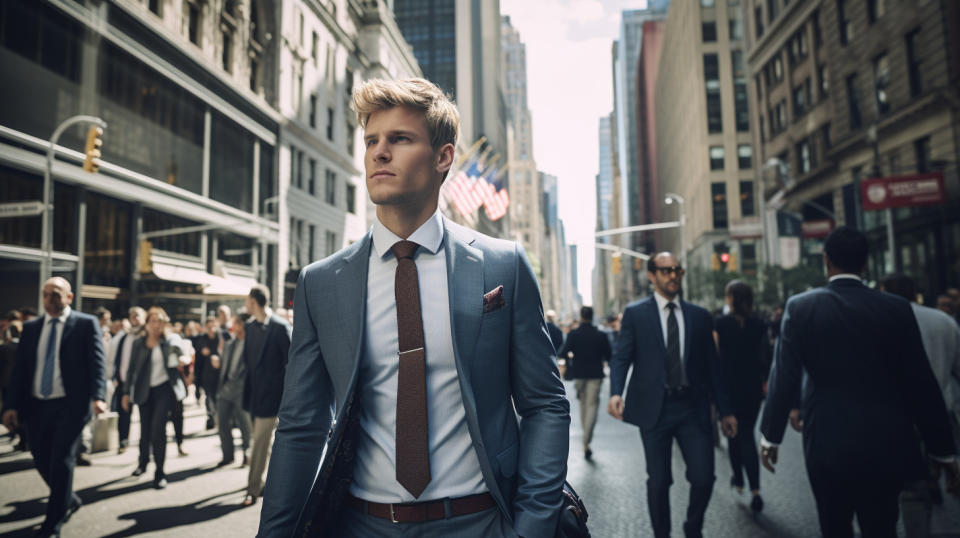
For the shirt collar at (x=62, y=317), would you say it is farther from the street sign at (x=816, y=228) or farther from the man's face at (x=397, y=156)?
the street sign at (x=816, y=228)

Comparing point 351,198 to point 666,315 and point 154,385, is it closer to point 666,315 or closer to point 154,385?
point 154,385

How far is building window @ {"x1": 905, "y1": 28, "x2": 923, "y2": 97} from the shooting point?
26078 mm

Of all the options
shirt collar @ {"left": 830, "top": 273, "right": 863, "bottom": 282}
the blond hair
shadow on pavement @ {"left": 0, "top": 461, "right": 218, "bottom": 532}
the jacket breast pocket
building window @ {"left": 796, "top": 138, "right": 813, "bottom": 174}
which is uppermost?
building window @ {"left": 796, "top": 138, "right": 813, "bottom": 174}

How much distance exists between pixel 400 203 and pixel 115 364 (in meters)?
11.8

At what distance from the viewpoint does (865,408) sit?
350 cm

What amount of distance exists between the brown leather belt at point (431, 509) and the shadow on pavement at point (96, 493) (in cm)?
656

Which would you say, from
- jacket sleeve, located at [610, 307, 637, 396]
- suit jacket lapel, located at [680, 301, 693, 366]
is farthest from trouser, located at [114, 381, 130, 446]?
suit jacket lapel, located at [680, 301, 693, 366]

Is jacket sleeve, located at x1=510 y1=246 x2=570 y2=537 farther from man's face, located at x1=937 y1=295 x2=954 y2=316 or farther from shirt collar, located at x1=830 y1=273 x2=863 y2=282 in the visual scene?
man's face, located at x1=937 y1=295 x2=954 y2=316

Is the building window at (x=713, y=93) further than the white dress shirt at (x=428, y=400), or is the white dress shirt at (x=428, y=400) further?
the building window at (x=713, y=93)

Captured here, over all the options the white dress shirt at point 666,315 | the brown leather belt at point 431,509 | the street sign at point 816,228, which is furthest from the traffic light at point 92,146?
the street sign at point 816,228

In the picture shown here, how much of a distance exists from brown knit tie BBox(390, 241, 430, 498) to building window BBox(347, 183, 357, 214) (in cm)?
4073

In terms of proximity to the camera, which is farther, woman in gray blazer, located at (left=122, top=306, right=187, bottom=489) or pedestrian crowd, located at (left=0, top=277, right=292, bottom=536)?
woman in gray blazer, located at (left=122, top=306, right=187, bottom=489)

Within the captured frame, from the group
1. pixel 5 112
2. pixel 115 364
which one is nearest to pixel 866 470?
pixel 115 364

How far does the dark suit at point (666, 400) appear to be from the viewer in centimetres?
493
